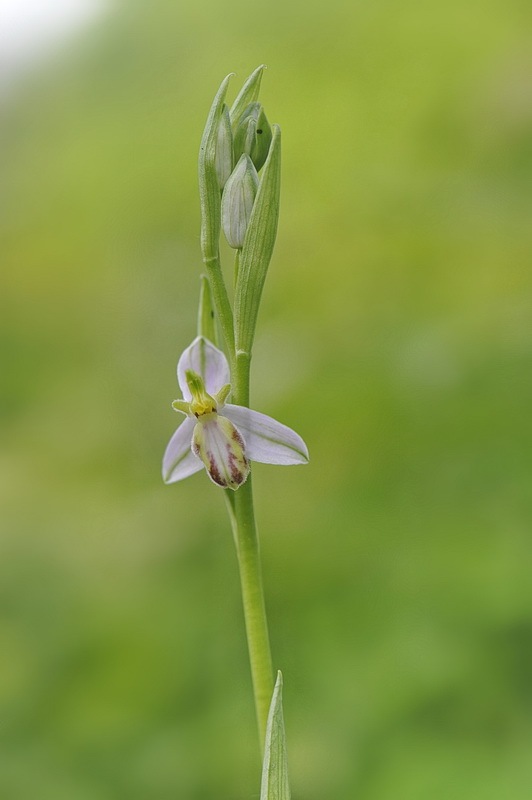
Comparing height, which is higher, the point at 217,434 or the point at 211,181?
the point at 211,181

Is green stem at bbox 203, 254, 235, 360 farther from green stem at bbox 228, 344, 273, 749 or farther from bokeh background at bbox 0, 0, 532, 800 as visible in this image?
bokeh background at bbox 0, 0, 532, 800

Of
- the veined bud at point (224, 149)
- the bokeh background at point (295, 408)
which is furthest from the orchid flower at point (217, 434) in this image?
the bokeh background at point (295, 408)

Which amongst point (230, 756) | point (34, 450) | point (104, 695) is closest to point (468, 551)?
point (230, 756)

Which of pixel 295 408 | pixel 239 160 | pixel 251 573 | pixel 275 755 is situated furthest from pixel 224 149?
pixel 295 408

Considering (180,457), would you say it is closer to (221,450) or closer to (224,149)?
(221,450)

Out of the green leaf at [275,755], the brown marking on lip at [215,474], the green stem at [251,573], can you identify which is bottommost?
the green leaf at [275,755]

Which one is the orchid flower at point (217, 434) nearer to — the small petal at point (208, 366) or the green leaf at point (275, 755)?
the small petal at point (208, 366)
